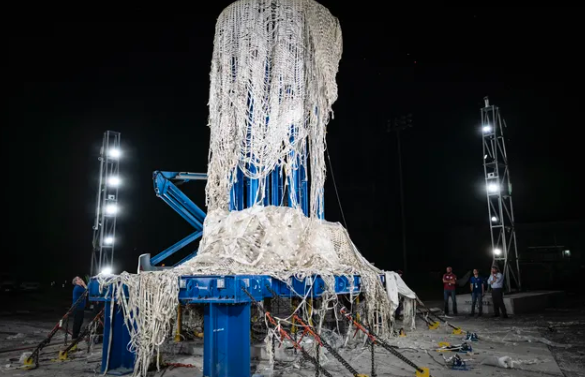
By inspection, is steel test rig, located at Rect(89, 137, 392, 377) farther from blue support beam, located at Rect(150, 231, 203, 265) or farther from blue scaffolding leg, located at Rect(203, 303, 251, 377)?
blue support beam, located at Rect(150, 231, 203, 265)

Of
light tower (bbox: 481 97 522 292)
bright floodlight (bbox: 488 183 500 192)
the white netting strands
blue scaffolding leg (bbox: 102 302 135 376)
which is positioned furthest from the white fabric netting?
bright floodlight (bbox: 488 183 500 192)

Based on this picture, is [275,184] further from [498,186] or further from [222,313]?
[498,186]

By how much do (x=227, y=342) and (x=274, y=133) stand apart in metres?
3.91

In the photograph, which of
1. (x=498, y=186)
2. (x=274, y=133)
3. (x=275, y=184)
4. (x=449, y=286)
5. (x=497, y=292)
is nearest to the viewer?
(x=274, y=133)

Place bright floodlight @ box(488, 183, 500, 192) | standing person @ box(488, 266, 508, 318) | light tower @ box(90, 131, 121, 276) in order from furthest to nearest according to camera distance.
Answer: bright floodlight @ box(488, 183, 500, 192) → light tower @ box(90, 131, 121, 276) → standing person @ box(488, 266, 508, 318)

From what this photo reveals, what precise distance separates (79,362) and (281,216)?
409cm

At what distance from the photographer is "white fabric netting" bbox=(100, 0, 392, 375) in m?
7.52

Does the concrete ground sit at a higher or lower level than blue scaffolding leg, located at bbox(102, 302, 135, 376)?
lower

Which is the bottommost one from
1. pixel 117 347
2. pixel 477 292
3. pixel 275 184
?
pixel 117 347

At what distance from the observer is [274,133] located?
8.04 m

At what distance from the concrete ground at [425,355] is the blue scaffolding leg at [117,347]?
36cm

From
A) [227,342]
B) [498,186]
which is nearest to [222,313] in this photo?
[227,342]

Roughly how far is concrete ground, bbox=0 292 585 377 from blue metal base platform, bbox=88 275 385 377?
1.67ft

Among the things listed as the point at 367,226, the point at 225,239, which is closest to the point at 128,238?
the point at 367,226
